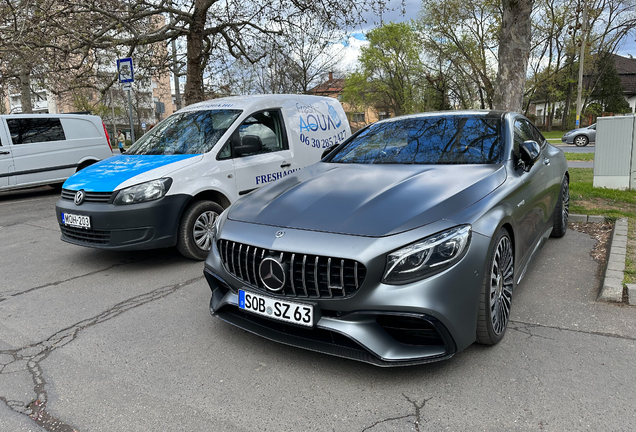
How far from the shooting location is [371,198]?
3.02 meters

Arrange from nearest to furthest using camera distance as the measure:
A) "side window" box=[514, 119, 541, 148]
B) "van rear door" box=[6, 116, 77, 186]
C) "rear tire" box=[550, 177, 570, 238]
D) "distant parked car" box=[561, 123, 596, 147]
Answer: "side window" box=[514, 119, 541, 148] < "rear tire" box=[550, 177, 570, 238] < "van rear door" box=[6, 116, 77, 186] < "distant parked car" box=[561, 123, 596, 147]

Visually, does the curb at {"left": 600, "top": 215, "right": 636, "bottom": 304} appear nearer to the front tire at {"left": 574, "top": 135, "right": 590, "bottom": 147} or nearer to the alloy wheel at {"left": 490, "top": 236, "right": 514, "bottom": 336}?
the alloy wheel at {"left": 490, "top": 236, "right": 514, "bottom": 336}

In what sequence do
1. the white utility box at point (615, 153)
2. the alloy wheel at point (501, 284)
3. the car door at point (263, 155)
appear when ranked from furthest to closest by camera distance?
the white utility box at point (615, 153) < the car door at point (263, 155) < the alloy wheel at point (501, 284)

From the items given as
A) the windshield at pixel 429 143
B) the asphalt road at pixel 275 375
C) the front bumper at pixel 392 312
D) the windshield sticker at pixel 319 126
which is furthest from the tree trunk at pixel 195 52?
the front bumper at pixel 392 312

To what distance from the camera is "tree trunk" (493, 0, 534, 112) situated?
7668mm

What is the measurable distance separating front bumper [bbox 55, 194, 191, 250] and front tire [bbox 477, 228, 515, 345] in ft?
10.6

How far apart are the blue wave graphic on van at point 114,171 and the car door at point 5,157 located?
5.94 m

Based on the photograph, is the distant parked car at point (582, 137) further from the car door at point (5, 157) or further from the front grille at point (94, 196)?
the front grille at point (94, 196)

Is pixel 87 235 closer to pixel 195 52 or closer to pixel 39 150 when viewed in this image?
pixel 39 150

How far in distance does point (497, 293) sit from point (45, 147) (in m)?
10.6

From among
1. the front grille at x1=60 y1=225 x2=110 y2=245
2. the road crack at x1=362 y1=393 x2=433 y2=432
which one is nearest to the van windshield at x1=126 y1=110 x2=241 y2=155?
the front grille at x1=60 y1=225 x2=110 y2=245

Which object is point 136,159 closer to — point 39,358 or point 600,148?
point 39,358

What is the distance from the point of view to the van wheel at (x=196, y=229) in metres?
5.01

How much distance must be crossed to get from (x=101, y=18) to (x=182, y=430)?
11.5 meters
